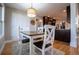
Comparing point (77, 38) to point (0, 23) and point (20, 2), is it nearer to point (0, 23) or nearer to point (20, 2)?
point (20, 2)

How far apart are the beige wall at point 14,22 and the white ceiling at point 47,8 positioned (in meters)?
0.10

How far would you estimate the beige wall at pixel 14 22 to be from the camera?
1.55 m

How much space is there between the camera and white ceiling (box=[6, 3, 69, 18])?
153 centimetres

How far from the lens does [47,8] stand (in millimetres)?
1621

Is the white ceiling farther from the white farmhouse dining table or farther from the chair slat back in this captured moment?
the white farmhouse dining table

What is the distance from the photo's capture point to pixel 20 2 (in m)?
1.51

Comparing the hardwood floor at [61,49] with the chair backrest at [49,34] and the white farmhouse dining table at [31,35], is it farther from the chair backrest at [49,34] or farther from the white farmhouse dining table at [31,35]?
the white farmhouse dining table at [31,35]

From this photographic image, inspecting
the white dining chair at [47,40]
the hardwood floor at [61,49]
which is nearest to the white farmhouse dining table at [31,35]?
the white dining chair at [47,40]

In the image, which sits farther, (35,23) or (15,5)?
(35,23)

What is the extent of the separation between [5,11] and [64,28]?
1075 millimetres

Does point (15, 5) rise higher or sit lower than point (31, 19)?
higher

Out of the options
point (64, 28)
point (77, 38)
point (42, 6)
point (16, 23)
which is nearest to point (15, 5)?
point (16, 23)

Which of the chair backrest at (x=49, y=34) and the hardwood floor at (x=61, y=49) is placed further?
the chair backrest at (x=49, y=34)

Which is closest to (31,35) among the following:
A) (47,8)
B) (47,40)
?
(47,40)
